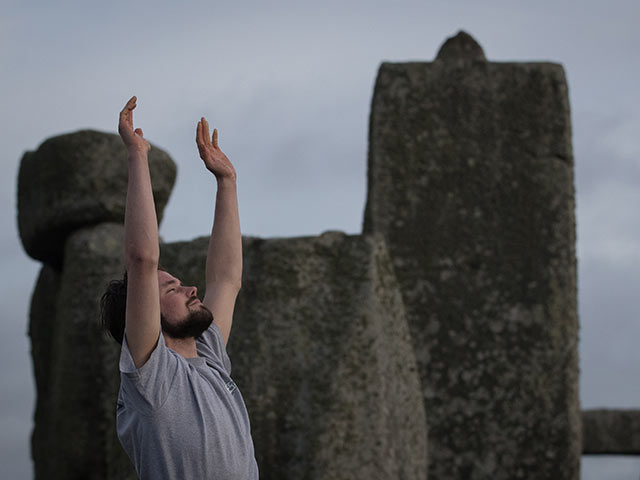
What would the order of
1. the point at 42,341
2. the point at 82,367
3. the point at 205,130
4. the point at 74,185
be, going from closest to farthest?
the point at 205,130 → the point at 82,367 → the point at 74,185 → the point at 42,341

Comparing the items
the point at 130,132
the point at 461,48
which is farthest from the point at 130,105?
the point at 461,48

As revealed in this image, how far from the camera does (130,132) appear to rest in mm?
2084

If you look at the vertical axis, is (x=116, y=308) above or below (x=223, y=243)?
below

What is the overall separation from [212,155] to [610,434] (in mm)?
5111

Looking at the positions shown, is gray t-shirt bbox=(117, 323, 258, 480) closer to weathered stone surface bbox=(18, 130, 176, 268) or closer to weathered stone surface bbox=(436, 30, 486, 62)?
weathered stone surface bbox=(436, 30, 486, 62)

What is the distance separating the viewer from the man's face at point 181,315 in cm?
208

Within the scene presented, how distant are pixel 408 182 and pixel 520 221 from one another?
0.56m

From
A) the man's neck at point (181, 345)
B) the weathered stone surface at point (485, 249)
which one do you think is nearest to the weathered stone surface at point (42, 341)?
the weathered stone surface at point (485, 249)

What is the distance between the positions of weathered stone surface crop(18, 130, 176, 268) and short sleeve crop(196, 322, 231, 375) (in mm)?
3840

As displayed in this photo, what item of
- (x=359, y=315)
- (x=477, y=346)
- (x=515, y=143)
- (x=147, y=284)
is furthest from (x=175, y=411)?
(x=515, y=143)

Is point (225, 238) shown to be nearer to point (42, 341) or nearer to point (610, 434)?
point (42, 341)

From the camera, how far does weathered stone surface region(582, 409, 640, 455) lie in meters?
6.73

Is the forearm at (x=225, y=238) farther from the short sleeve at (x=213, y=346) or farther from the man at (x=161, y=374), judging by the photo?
the man at (x=161, y=374)

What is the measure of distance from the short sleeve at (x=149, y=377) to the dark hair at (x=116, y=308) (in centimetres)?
17
